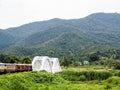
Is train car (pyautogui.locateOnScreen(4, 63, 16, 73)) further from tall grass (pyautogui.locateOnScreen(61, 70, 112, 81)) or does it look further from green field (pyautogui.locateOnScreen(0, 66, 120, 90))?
tall grass (pyautogui.locateOnScreen(61, 70, 112, 81))

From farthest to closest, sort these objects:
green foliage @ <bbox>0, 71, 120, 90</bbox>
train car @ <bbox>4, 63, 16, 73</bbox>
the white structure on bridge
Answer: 1. the white structure on bridge
2. train car @ <bbox>4, 63, 16, 73</bbox>
3. green foliage @ <bbox>0, 71, 120, 90</bbox>

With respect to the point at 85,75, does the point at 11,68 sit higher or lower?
higher

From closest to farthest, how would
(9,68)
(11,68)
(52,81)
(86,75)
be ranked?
(9,68), (11,68), (52,81), (86,75)

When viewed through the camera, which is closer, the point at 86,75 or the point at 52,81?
the point at 52,81

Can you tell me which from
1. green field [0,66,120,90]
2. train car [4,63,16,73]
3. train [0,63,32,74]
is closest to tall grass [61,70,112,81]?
green field [0,66,120,90]

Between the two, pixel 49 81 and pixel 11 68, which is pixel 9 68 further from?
pixel 49 81

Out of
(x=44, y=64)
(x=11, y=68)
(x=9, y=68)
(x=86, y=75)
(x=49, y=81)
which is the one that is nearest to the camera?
(x=9, y=68)

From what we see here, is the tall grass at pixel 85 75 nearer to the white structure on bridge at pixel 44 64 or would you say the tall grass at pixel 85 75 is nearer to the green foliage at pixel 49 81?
the green foliage at pixel 49 81

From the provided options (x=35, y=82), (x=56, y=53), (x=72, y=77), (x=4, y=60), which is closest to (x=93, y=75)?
(x=72, y=77)

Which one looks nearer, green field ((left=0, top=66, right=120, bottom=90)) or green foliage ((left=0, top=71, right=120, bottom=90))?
green foliage ((left=0, top=71, right=120, bottom=90))

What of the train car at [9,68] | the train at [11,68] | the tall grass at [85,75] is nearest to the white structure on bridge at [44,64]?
the tall grass at [85,75]

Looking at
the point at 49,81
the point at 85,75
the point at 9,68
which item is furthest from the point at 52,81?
the point at 85,75

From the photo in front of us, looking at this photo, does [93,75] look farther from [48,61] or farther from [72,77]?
[48,61]

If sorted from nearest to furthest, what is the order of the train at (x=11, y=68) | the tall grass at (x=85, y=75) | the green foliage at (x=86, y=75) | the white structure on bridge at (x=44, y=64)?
the train at (x=11, y=68)
the white structure on bridge at (x=44, y=64)
the tall grass at (x=85, y=75)
the green foliage at (x=86, y=75)
